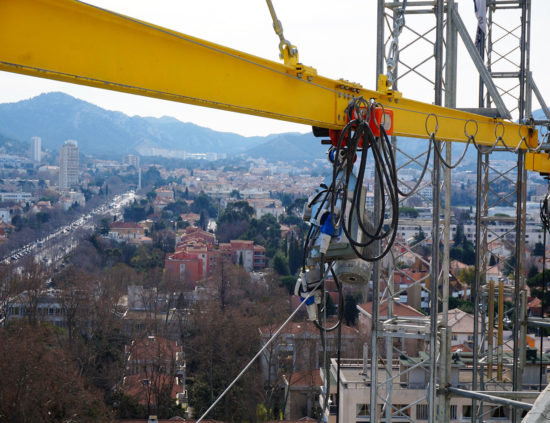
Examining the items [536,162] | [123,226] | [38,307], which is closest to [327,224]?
[536,162]

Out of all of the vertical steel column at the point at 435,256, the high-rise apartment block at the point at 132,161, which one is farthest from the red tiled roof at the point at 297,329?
the high-rise apartment block at the point at 132,161

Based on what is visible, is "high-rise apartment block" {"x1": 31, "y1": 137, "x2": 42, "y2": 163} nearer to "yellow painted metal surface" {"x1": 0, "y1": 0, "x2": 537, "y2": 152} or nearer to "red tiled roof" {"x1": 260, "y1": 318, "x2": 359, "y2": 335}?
"red tiled roof" {"x1": 260, "y1": 318, "x2": 359, "y2": 335}

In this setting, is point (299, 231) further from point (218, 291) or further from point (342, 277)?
point (342, 277)

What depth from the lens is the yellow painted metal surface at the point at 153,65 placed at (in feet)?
7.30

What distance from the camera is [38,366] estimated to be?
1573cm

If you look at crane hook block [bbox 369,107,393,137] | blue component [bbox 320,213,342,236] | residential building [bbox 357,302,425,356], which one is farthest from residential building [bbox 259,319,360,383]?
blue component [bbox 320,213,342,236]

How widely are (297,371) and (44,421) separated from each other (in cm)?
745

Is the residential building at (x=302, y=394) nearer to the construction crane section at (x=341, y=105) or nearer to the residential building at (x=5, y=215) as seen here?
the construction crane section at (x=341, y=105)

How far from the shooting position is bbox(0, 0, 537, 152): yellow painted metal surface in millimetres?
2227

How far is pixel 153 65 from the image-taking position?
8.68ft

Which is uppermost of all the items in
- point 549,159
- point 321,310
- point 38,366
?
point 549,159

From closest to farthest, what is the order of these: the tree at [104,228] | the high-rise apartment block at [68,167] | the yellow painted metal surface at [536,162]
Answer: the yellow painted metal surface at [536,162] → the tree at [104,228] → the high-rise apartment block at [68,167]

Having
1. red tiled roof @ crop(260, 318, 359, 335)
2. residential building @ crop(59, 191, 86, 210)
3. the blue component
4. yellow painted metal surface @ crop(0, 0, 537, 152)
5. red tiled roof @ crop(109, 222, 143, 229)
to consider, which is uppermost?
yellow painted metal surface @ crop(0, 0, 537, 152)

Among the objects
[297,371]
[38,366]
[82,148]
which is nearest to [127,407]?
[38,366]
